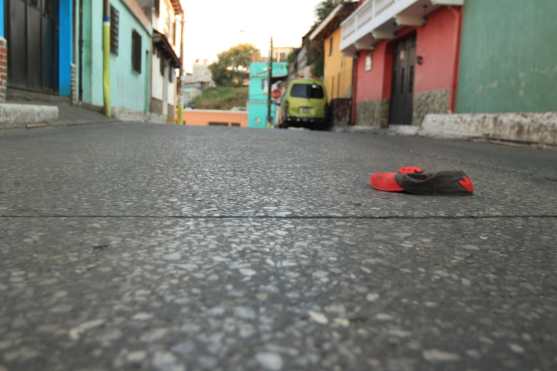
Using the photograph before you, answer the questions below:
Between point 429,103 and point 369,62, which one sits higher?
point 369,62

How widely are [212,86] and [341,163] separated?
57.8m

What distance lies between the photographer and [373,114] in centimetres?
1583

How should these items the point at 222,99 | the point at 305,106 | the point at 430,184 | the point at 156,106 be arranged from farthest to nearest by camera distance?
the point at 222,99
the point at 156,106
the point at 305,106
the point at 430,184

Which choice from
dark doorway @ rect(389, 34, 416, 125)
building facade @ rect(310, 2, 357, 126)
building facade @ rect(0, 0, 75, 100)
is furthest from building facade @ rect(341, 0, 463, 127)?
building facade @ rect(0, 0, 75, 100)

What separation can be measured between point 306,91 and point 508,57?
12344 millimetres

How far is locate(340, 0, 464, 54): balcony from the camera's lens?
1138cm

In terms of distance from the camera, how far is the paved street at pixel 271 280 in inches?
27.2

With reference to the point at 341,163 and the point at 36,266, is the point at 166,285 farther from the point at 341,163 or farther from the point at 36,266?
the point at 341,163

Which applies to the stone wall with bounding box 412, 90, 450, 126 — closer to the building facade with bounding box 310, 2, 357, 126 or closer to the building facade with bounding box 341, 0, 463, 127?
the building facade with bounding box 341, 0, 463, 127

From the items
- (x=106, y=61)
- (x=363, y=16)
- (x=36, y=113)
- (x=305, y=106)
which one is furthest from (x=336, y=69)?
(x=36, y=113)

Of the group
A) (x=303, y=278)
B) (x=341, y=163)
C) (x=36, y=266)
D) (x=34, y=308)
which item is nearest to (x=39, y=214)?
(x=36, y=266)

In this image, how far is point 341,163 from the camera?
137 inches

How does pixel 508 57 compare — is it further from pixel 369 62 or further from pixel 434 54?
pixel 369 62

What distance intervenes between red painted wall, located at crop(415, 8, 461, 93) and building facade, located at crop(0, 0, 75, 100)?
291 inches
